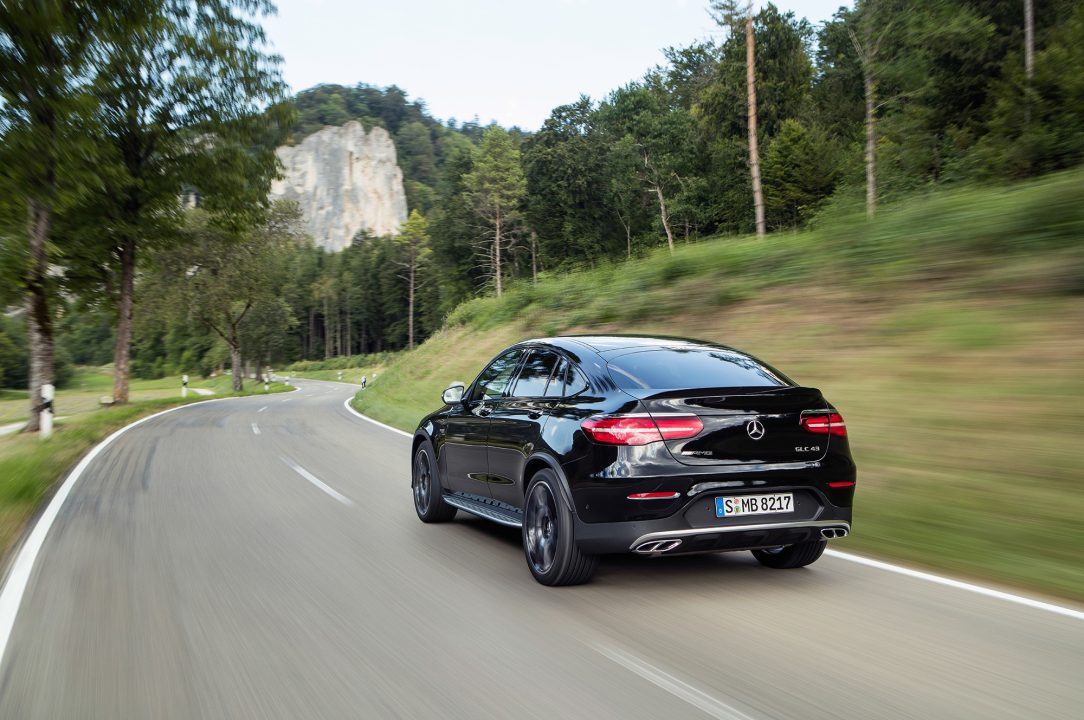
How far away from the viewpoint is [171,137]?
26.3m

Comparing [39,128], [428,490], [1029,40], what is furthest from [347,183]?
[428,490]

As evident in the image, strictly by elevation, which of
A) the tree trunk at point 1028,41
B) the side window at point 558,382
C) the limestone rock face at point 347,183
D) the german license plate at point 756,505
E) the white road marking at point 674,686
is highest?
the limestone rock face at point 347,183

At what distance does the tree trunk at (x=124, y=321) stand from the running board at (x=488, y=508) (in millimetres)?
23669

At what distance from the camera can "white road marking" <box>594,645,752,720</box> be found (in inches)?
132

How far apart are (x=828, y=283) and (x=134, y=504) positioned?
10.2 m

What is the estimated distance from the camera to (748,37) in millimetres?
30062

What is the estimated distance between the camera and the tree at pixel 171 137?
2434 cm

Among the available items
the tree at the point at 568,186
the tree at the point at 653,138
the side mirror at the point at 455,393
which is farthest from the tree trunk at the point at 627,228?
the side mirror at the point at 455,393

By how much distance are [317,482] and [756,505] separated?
6630mm

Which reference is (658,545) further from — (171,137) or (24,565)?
(171,137)

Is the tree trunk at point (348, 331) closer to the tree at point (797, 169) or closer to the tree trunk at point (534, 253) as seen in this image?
the tree trunk at point (534, 253)

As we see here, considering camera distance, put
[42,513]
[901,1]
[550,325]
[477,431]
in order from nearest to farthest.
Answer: [477,431]
[42,513]
[550,325]
[901,1]

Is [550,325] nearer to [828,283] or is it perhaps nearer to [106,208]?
[828,283]

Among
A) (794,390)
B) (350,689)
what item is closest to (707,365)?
(794,390)
